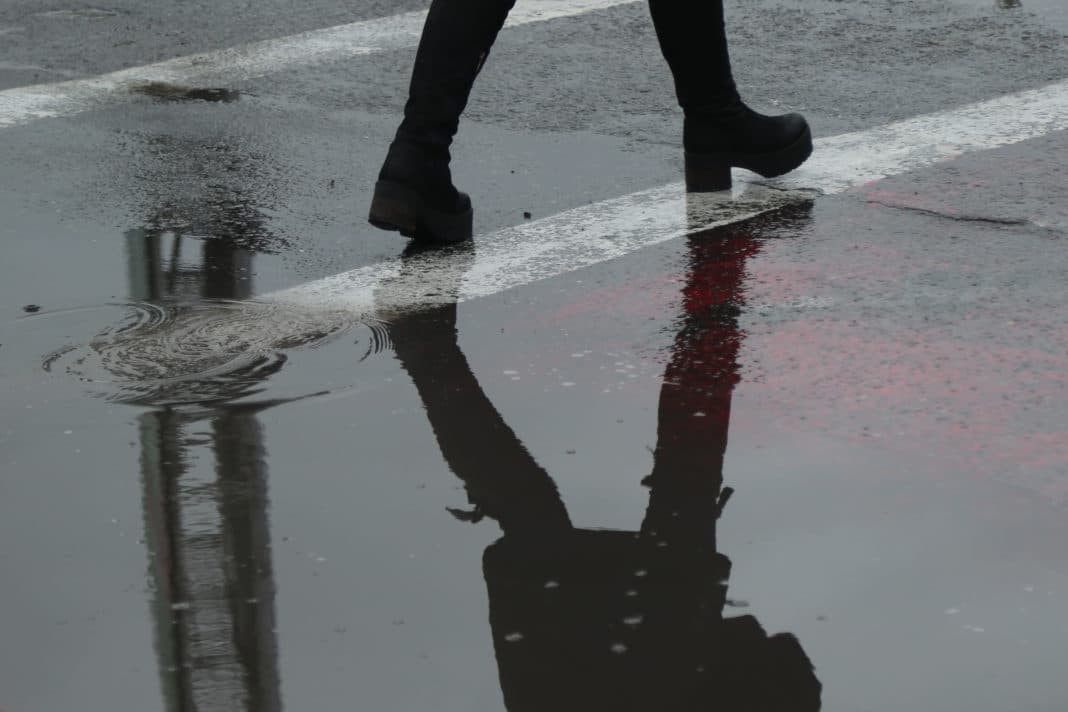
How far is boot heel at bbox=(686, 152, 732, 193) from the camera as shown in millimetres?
4891

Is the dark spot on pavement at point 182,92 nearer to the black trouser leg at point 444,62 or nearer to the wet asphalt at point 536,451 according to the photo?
the wet asphalt at point 536,451

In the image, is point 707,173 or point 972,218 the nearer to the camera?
point 972,218

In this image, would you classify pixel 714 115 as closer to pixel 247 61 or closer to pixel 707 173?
pixel 707 173

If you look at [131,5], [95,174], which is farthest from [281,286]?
[131,5]

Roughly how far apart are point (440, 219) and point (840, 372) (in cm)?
143

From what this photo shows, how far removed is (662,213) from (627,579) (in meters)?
2.16

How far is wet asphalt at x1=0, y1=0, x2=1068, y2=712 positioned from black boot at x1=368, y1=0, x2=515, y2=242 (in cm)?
14

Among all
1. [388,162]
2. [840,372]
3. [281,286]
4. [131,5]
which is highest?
[131,5]

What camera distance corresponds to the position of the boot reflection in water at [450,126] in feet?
14.5

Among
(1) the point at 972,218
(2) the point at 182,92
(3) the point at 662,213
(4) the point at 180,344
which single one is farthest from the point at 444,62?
(2) the point at 182,92

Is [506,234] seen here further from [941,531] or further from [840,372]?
[941,531]

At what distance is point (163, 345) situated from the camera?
365 centimetres

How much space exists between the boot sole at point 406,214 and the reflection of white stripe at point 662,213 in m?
0.08

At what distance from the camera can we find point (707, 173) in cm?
501
